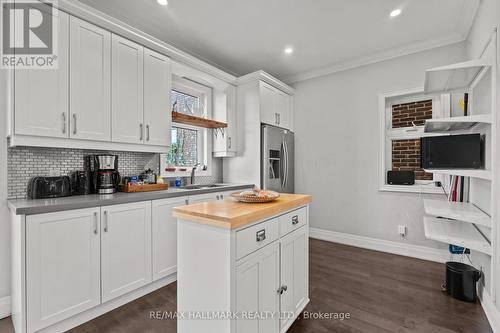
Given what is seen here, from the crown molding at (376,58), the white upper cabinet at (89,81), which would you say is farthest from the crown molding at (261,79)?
the white upper cabinet at (89,81)

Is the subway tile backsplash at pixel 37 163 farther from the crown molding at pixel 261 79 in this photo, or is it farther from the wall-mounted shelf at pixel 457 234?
the wall-mounted shelf at pixel 457 234

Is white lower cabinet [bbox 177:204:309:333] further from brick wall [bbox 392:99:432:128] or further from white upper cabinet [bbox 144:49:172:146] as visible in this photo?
brick wall [bbox 392:99:432:128]

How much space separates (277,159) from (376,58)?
6.65 feet

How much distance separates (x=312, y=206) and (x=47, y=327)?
3.49 meters

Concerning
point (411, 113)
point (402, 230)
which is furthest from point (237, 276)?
point (411, 113)

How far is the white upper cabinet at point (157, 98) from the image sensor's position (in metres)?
2.55

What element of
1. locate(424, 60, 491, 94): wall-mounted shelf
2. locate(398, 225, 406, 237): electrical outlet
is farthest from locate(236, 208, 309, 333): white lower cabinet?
locate(398, 225, 406, 237): electrical outlet

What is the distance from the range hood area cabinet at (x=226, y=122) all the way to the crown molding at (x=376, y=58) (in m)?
1.27

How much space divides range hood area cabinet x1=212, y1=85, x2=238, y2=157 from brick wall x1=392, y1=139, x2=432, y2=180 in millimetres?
2336

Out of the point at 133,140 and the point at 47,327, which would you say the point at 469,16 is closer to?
the point at 133,140

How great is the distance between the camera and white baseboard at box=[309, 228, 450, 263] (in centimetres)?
304

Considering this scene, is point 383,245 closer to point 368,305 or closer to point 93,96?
point 368,305

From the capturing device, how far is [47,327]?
166 centimetres

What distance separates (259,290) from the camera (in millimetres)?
1380
